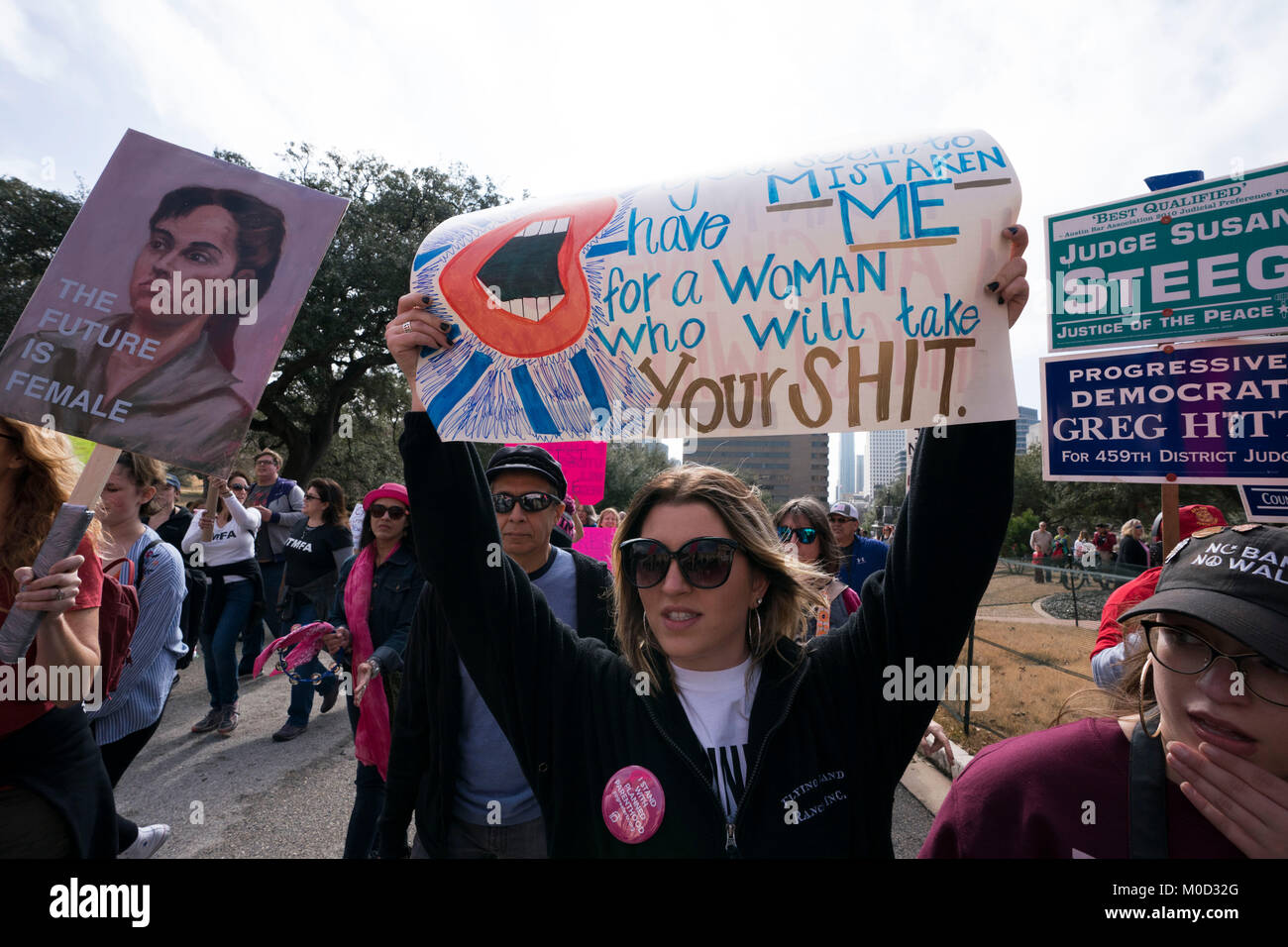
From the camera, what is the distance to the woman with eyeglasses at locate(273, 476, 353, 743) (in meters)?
5.33

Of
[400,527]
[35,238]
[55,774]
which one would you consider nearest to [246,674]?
[400,527]

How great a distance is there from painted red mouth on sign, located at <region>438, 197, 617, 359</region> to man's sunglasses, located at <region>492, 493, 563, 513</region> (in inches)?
34.5

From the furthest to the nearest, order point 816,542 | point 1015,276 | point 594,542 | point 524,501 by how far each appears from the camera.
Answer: point 594,542 → point 816,542 → point 524,501 → point 1015,276

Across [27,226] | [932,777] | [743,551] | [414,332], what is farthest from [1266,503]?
[27,226]

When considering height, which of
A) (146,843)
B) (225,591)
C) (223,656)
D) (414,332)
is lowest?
(146,843)

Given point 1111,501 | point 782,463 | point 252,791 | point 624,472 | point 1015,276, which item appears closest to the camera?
point 1015,276

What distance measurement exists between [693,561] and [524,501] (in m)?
1.06

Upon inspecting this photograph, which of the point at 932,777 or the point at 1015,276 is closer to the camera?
the point at 1015,276

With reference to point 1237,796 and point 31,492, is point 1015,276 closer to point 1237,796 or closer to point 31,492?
point 1237,796

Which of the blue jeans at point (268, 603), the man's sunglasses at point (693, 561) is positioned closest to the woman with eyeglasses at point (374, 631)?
the man's sunglasses at point (693, 561)

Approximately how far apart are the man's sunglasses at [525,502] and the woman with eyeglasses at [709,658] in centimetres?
71

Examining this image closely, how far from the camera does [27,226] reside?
15.2m

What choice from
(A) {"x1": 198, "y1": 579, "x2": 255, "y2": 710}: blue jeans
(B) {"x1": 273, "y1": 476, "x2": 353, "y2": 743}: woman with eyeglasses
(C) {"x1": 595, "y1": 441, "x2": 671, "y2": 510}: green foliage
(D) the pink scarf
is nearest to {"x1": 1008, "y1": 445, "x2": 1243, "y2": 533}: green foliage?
(C) {"x1": 595, "y1": 441, "x2": 671, "y2": 510}: green foliage

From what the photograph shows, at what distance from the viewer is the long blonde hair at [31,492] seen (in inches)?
78.5
